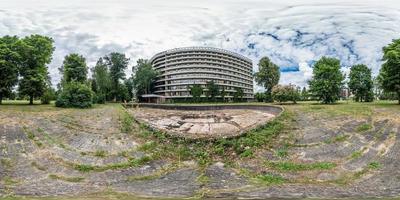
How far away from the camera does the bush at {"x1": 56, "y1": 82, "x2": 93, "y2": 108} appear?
3659cm

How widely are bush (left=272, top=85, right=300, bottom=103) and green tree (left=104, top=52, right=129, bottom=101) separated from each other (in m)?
29.8

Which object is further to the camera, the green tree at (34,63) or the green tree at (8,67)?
the green tree at (34,63)

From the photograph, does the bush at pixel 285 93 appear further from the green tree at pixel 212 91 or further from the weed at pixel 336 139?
the green tree at pixel 212 91

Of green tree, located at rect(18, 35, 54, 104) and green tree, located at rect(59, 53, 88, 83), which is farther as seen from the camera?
green tree, located at rect(59, 53, 88, 83)

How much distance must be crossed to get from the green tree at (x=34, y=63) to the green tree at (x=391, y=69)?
35116 millimetres

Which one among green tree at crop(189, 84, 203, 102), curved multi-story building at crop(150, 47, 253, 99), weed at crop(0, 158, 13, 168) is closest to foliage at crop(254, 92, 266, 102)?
green tree at crop(189, 84, 203, 102)

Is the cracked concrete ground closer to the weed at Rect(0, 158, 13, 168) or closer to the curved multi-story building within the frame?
the weed at Rect(0, 158, 13, 168)

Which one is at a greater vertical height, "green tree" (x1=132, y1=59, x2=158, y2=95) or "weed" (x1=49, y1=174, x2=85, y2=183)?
"green tree" (x1=132, y1=59, x2=158, y2=95)

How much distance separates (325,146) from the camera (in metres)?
17.9

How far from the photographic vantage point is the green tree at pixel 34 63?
120ft

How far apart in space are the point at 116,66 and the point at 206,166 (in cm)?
5441

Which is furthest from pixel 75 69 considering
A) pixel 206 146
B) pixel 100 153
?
pixel 206 146

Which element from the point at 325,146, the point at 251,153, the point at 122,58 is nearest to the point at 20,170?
the point at 251,153

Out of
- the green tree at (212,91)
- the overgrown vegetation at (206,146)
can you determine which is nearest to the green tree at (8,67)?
the overgrown vegetation at (206,146)
